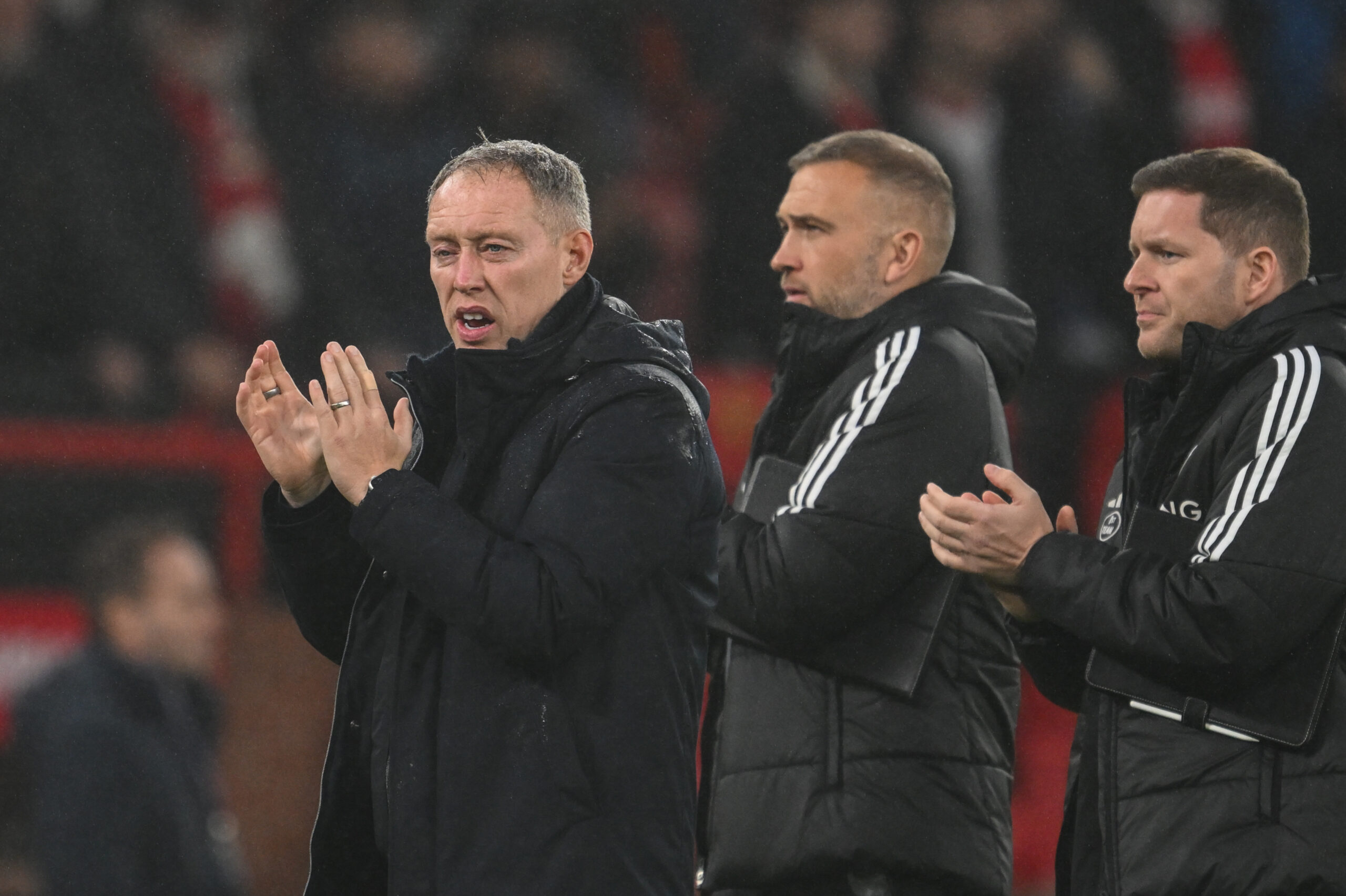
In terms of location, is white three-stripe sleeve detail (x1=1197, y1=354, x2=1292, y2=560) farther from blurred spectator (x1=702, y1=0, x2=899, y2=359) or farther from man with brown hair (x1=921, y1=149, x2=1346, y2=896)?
blurred spectator (x1=702, y1=0, x2=899, y2=359)

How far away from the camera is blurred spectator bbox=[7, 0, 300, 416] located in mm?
4445

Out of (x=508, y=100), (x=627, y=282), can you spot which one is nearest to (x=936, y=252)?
(x=627, y=282)

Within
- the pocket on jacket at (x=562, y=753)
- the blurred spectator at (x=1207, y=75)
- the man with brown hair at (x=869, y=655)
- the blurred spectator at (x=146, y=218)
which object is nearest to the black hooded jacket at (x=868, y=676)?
the man with brown hair at (x=869, y=655)

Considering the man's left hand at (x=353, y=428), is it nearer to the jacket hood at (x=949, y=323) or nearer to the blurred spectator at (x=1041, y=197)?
the jacket hood at (x=949, y=323)

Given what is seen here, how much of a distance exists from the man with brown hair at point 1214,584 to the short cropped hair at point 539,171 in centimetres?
58

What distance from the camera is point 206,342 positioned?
4590 mm

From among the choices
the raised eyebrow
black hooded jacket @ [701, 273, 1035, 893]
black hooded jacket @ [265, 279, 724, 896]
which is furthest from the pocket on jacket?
the raised eyebrow

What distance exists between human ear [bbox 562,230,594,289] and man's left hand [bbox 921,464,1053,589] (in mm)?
511

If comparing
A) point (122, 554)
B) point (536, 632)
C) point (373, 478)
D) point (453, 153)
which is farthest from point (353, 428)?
point (453, 153)

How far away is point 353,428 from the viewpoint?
1.80 m

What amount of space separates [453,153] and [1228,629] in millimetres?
2846

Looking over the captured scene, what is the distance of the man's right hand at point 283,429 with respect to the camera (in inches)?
76.2

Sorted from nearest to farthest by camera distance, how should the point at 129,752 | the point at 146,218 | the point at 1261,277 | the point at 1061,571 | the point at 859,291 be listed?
the point at 1061,571 < the point at 1261,277 < the point at 859,291 < the point at 129,752 < the point at 146,218

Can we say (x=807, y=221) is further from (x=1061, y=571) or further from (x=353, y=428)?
(x=353, y=428)
